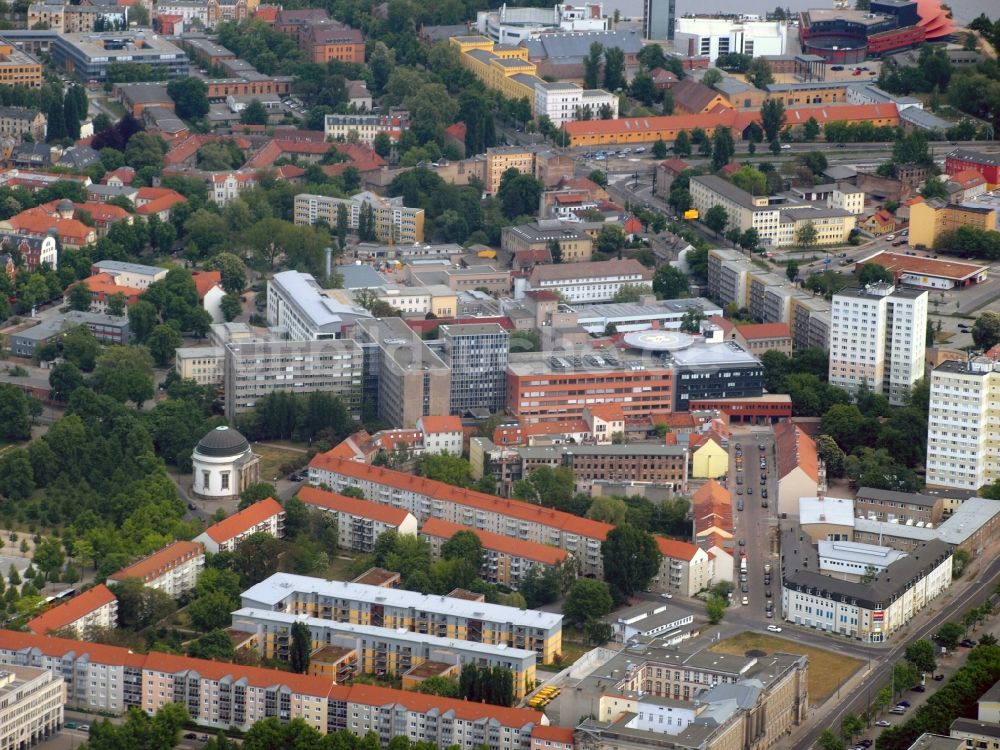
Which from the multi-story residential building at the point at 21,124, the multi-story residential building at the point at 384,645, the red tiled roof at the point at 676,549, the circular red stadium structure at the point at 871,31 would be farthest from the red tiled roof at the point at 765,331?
the circular red stadium structure at the point at 871,31

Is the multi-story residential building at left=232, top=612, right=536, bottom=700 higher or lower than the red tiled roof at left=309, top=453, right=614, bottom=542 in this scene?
lower

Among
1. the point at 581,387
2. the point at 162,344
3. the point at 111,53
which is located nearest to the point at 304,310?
the point at 162,344

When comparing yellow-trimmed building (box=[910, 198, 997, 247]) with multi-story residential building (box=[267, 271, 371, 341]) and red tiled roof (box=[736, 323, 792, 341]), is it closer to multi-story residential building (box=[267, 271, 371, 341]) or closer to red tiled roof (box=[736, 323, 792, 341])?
red tiled roof (box=[736, 323, 792, 341])

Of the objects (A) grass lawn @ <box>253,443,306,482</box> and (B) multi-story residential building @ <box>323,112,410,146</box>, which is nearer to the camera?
(A) grass lawn @ <box>253,443,306,482</box>

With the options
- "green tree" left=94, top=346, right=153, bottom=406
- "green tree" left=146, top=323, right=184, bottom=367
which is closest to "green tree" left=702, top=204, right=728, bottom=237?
"green tree" left=146, top=323, right=184, bottom=367

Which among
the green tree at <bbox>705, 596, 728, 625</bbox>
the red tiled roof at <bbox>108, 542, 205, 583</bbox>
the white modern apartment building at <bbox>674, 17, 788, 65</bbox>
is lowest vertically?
the green tree at <bbox>705, 596, 728, 625</bbox>

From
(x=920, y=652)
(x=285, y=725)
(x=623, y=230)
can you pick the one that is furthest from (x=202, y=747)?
(x=623, y=230)
